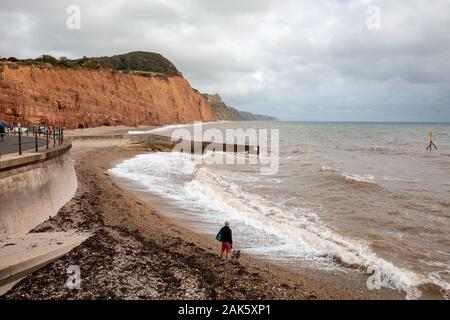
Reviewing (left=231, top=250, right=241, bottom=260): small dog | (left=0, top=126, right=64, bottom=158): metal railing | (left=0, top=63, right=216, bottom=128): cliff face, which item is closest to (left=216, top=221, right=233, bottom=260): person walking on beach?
(left=231, top=250, right=241, bottom=260): small dog

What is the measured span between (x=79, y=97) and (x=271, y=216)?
147ft

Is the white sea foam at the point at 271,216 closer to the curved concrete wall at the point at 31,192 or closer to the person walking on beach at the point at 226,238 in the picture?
the person walking on beach at the point at 226,238

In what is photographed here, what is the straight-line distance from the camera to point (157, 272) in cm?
746

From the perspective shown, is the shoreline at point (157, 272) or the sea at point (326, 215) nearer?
the shoreline at point (157, 272)

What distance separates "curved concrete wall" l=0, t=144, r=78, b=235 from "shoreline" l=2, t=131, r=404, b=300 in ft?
1.16

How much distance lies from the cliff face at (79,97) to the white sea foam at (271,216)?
74.4 feet

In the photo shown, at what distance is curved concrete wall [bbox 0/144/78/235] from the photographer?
8188 millimetres

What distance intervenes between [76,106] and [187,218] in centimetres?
4268

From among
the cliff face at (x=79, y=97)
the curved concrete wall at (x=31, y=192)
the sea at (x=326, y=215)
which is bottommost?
the sea at (x=326, y=215)

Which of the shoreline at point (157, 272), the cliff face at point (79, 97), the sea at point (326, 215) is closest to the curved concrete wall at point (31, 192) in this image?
the shoreline at point (157, 272)

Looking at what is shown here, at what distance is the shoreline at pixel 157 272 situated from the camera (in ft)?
21.5

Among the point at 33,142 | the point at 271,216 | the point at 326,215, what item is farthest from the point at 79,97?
the point at 326,215

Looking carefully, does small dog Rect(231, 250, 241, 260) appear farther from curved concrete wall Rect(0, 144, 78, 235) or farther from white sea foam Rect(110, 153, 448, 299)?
curved concrete wall Rect(0, 144, 78, 235)

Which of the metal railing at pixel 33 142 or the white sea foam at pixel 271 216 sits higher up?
the metal railing at pixel 33 142
